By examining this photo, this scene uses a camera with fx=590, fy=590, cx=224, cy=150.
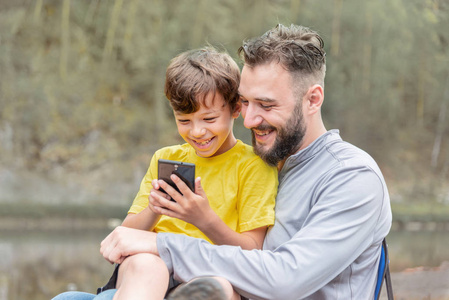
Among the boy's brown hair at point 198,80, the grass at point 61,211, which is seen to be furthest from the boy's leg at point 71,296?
the grass at point 61,211

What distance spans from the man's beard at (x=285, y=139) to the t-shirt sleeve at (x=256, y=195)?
0.8 inches

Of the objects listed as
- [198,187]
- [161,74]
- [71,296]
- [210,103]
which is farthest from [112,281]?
[161,74]

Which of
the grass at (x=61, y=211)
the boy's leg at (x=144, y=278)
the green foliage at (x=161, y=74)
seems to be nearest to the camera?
the boy's leg at (x=144, y=278)

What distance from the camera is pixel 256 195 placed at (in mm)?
902

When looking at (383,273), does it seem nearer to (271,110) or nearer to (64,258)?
(271,110)

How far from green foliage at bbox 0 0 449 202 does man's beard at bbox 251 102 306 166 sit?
11.7ft

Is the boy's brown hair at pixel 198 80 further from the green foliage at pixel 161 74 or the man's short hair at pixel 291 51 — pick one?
the green foliage at pixel 161 74

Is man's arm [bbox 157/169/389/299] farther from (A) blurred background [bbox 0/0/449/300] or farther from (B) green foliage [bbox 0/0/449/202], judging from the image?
(B) green foliage [bbox 0/0/449/202]

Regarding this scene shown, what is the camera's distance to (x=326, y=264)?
751mm

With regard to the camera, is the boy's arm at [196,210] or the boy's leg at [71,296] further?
the boy's leg at [71,296]

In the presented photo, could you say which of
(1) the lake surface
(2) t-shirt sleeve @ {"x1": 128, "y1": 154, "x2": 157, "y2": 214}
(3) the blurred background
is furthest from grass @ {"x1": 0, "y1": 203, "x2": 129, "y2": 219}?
(2) t-shirt sleeve @ {"x1": 128, "y1": 154, "x2": 157, "y2": 214}

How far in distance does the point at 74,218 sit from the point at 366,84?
2576 millimetres

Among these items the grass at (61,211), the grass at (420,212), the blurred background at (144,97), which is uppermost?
the blurred background at (144,97)

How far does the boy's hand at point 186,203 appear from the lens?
79 centimetres
